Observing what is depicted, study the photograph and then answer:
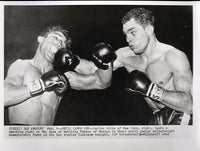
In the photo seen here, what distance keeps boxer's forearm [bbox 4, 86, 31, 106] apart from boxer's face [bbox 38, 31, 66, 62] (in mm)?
187

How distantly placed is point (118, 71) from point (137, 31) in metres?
0.20

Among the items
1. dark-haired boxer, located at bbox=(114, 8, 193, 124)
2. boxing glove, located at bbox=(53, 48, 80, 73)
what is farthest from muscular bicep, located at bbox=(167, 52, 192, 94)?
boxing glove, located at bbox=(53, 48, 80, 73)

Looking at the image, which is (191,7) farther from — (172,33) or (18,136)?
(18,136)

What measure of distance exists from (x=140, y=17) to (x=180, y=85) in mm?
364

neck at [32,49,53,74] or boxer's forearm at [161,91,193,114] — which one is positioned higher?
neck at [32,49,53,74]

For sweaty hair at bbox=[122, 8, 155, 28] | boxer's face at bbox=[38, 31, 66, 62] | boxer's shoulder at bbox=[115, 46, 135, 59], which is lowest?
boxer's shoulder at bbox=[115, 46, 135, 59]

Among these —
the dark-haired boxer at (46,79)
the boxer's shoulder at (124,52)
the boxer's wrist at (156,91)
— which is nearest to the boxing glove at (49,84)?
the dark-haired boxer at (46,79)

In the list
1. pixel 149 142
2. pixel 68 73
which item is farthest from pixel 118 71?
pixel 149 142

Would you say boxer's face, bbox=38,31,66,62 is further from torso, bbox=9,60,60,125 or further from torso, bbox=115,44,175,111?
torso, bbox=115,44,175,111

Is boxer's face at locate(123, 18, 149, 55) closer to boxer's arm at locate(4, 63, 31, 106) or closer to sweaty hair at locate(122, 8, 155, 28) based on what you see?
sweaty hair at locate(122, 8, 155, 28)

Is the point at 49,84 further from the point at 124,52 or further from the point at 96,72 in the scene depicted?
the point at 124,52

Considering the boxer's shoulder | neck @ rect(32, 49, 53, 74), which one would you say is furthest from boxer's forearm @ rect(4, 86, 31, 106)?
the boxer's shoulder

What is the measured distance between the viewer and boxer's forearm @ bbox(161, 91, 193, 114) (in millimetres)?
1240

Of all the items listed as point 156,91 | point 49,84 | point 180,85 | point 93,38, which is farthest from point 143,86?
point 49,84
